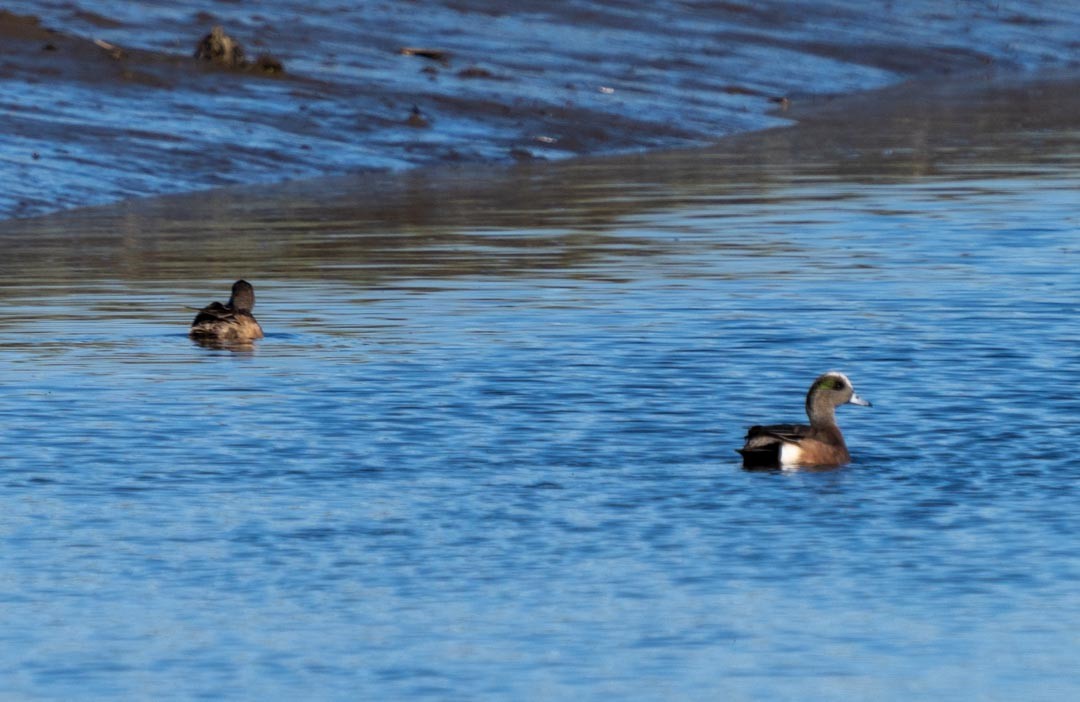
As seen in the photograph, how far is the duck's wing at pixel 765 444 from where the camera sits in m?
12.3

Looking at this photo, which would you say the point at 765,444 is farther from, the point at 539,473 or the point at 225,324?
the point at 225,324

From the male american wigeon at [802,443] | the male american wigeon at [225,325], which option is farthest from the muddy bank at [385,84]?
the male american wigeon at [802,443]

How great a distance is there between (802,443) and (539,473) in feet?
4.31

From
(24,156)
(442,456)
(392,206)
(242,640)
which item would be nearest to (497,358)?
(442,456)

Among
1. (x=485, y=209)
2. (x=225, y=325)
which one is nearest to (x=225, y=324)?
(x=225, y=325)

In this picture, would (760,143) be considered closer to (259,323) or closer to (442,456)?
(259,323)

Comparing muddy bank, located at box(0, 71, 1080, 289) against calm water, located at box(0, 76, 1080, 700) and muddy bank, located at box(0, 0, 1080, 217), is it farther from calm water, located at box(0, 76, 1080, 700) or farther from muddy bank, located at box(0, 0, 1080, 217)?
muddy bank, located at box(0, 0, 1080, 217)

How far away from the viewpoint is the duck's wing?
12.3 meters

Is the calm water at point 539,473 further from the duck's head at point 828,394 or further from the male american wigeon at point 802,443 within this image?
the duck's head at point 828,394

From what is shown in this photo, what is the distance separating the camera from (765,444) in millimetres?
12352

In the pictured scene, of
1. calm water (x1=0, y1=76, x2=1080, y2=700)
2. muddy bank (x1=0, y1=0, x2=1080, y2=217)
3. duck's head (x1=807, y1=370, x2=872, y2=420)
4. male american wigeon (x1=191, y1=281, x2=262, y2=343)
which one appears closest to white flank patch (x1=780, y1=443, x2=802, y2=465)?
calm water (x1=0, y1=76, x2=1080, y2=700)

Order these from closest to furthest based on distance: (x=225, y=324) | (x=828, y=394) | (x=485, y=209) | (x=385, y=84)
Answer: (x=828, y=394) < (x=225, y=324) < (x=485, y=209) < (x=385, y=84)

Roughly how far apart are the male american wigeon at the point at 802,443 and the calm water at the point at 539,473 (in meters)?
0.13

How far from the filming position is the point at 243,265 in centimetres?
2258
